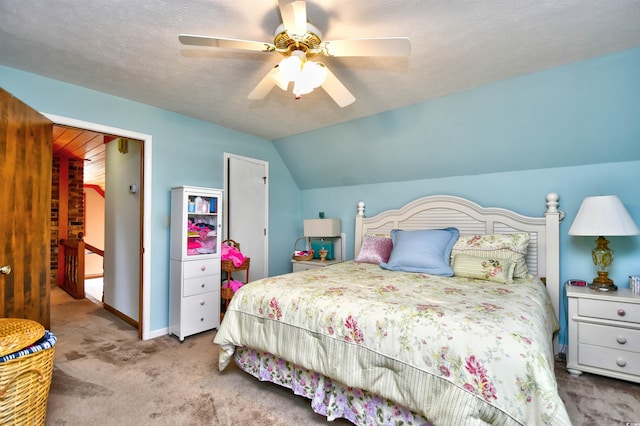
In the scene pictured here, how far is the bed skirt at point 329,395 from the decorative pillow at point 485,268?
1392mm

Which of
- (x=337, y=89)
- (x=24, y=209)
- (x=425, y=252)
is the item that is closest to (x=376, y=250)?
(x=425, y=252)

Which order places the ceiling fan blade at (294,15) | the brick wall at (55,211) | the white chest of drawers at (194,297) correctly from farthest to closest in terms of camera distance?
the brick wall at (55,211), the white chest of drawers at (194,297), the ceiling fan blade at (294,15)

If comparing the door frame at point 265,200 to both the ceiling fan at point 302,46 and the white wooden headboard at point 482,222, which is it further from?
the ceiling fan at point 302,46

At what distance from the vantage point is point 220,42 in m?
1.73

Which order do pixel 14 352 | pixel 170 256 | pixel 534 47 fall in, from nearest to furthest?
pixel 14 352, pixel 534 47, pixel 170 256

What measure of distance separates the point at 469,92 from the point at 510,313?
205 centimetres

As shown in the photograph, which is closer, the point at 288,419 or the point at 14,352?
the point at 14,352

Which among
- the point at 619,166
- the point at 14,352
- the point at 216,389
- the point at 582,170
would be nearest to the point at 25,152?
the point at 14,352

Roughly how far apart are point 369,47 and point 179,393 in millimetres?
2538

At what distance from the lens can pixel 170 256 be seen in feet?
11.0

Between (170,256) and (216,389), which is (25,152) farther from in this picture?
(216,389)

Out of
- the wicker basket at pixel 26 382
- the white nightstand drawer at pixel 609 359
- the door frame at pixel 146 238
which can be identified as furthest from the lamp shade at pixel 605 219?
the door frame at pixel 146 238

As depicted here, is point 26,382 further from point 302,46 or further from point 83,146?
point 83,146

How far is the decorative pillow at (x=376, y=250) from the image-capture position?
341 cm
